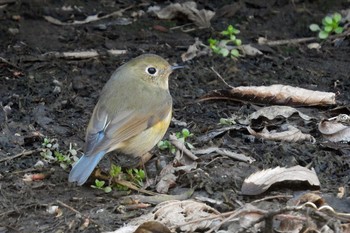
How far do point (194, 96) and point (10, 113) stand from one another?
60.6 inches

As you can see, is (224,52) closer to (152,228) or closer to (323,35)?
(323,35)

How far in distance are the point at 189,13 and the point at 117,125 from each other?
3638mm

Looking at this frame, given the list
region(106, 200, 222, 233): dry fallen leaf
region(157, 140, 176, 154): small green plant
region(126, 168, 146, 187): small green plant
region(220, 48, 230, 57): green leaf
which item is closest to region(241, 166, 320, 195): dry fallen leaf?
region(106, 200, 222, 233): dry fallen leaf

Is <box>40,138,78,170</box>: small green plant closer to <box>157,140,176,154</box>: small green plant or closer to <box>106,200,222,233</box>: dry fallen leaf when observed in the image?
<box>157,140,176,154</box>: small green plant

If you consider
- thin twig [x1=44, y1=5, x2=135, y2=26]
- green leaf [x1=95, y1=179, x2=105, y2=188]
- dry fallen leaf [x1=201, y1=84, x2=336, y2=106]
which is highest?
green leaf [x1=95, y1=179, x2=105, y2=188]

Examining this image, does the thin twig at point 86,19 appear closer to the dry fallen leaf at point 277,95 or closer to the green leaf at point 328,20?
the green leaf at point 328,20

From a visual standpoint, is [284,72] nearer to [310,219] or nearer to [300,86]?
[300,86]

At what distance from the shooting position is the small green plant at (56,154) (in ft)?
20.3

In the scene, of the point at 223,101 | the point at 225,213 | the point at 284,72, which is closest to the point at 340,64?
the point at 284,72

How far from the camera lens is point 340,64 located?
334 inches

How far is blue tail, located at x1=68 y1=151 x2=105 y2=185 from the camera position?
18.3 feet

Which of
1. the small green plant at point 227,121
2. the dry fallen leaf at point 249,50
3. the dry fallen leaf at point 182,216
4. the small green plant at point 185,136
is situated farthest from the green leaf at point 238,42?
the dry fallen leaf at point 182,216

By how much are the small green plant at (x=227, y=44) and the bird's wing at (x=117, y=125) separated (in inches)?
82.7

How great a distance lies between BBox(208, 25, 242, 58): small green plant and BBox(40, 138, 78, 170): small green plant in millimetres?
2389
